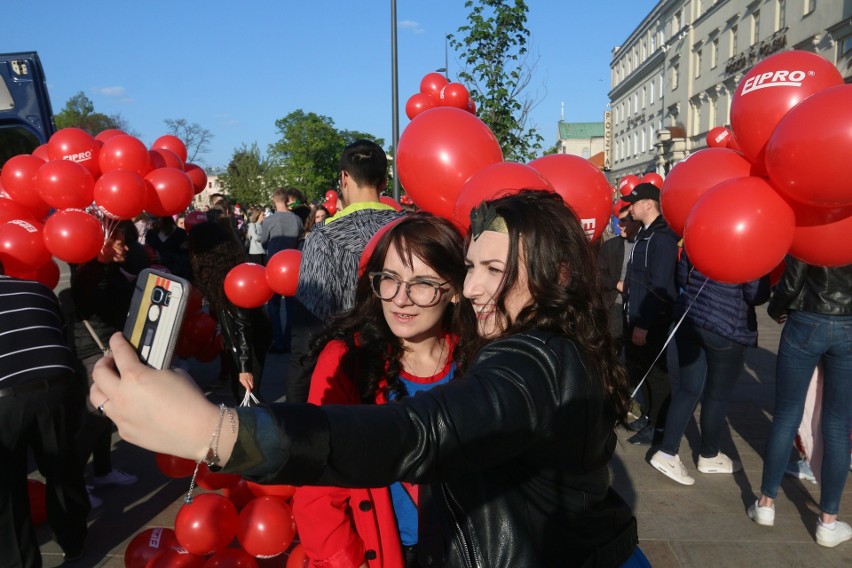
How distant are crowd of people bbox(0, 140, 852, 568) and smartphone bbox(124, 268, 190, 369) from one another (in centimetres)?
4

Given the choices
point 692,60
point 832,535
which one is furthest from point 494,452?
point 692,60

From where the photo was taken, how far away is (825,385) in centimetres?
357

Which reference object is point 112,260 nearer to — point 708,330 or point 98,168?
point 98,168

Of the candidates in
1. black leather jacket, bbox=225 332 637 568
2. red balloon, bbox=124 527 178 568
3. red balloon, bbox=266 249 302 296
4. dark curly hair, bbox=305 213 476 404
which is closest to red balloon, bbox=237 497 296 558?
red balloon, bbox=124 527 178 568

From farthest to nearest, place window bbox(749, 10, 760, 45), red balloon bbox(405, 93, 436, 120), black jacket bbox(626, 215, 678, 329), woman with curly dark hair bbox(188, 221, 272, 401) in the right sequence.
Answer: window bbox(749, 10, 760, 45), red balloon bbox(405, 93, 436, 120), black jacket bbox(626, 215, 678, 329), woman with curly dark hair bbox(188, 221, 272, 401)

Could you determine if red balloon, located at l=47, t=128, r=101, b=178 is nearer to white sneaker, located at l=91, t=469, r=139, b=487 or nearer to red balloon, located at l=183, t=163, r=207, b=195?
red balloon, located at l=183, t=163, r=207, b=195

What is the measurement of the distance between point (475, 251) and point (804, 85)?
163cm

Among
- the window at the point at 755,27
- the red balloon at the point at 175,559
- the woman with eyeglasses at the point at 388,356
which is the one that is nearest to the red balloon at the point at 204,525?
the red balloon at the point at 175,559

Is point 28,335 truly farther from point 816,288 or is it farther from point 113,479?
point 816,288

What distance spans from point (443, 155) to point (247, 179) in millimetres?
39899

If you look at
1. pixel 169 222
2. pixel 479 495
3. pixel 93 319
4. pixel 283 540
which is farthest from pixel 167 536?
pixel 169 222

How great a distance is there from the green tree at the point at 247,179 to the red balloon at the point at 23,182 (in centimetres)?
3519

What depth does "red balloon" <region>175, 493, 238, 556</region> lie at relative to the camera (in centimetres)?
315

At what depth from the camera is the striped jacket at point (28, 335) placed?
3.06m
